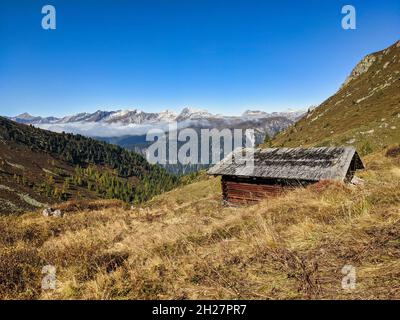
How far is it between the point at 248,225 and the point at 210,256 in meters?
2.33

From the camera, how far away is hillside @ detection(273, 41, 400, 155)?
48625 mm

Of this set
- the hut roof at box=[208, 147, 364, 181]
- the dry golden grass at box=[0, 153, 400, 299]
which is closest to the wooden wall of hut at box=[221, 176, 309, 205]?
the hut roof at box=[208, 147, 364, 181]

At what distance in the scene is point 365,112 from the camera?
70.9 m

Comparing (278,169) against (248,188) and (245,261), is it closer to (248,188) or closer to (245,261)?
(248,188)

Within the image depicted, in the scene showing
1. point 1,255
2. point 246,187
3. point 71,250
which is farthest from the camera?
point 246,187

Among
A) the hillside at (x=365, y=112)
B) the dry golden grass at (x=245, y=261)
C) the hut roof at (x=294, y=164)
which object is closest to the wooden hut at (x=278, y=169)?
the hut roof at (x=294, y=164)

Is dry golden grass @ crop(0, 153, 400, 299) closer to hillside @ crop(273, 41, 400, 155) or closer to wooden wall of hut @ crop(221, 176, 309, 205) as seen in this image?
wooden wall of hut @ crop(221, 176, 309, 205)

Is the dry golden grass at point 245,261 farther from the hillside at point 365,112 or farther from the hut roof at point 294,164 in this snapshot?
the hillside at point 365,112

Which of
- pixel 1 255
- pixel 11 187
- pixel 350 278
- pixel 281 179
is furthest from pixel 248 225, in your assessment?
pixel 11 187

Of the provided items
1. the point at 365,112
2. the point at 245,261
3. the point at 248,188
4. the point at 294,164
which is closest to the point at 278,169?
the point at 294,164

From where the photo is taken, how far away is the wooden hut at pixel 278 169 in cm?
2173

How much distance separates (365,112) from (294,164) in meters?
56.7
